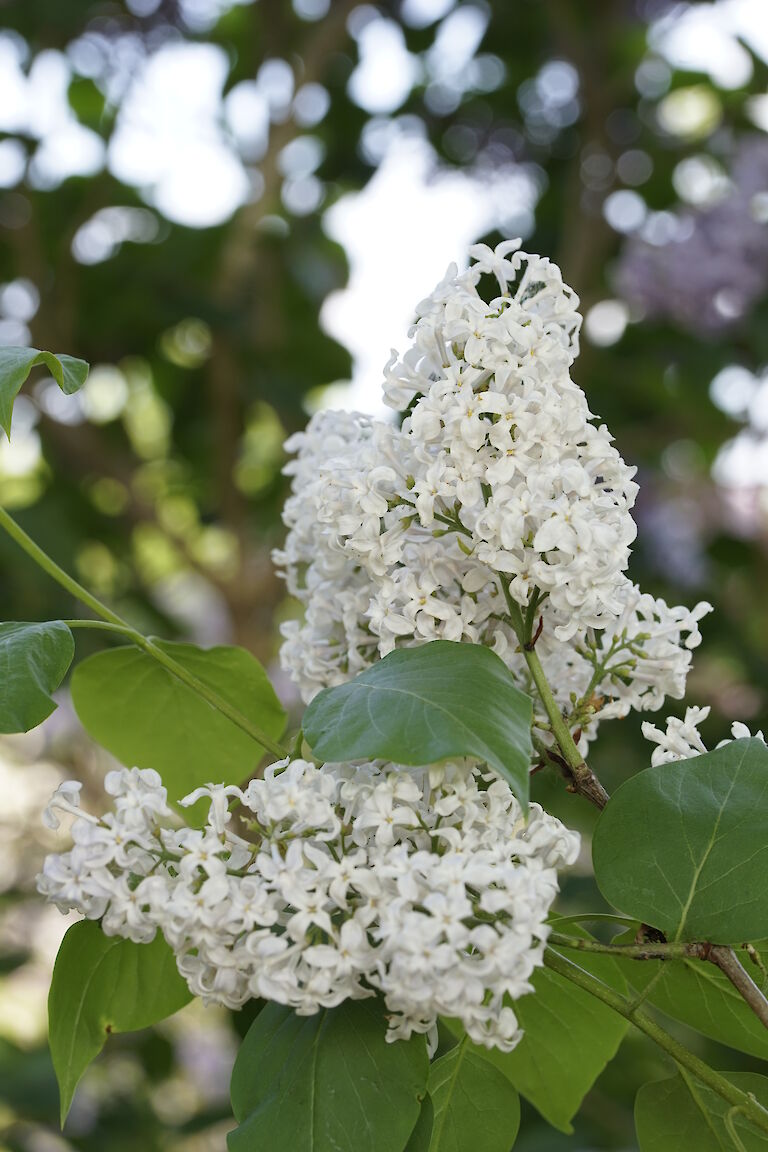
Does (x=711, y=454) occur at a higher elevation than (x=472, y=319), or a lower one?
lower

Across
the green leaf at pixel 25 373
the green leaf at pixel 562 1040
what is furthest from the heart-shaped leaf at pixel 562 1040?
the green leaf at pixel 25 373

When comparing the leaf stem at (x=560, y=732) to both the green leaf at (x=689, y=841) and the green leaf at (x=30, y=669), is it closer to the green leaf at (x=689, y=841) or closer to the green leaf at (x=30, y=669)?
the green leaf at (x=689, y=841)

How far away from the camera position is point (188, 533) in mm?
1621

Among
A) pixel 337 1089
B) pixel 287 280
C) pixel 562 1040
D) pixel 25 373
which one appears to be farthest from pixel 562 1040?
pixel 287 280

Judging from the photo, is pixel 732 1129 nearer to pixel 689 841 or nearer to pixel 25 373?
pixel 689 841

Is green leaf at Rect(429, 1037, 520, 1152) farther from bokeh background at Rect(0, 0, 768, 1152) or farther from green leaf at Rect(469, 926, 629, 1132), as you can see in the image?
bokeh background at Rect(0, 0, 768, 1152)

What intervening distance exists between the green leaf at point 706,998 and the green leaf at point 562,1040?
13 millimetres

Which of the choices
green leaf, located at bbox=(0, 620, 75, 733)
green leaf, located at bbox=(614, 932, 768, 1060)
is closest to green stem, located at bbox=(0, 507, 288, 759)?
green leaf, located at bbox=(0, 620, 75, 733)

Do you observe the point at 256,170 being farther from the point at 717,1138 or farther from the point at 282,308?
the point at 717,1138

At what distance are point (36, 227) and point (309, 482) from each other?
0.97 metres

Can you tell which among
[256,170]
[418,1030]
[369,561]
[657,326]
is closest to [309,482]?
[369,561]

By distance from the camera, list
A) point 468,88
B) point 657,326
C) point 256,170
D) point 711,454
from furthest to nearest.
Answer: point 711,454, point 468,88, point 657,326, point 256,170

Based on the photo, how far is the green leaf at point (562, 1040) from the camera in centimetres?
38

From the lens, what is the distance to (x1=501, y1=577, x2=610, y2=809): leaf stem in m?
0.33
